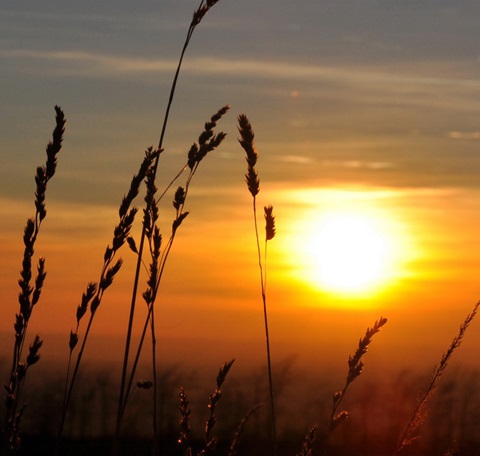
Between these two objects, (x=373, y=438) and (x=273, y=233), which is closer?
(x=273, y=233)

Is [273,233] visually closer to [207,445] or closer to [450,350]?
[450,350]

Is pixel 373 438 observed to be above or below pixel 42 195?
below

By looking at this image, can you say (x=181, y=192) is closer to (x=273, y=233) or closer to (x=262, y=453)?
(x=273, y=233)

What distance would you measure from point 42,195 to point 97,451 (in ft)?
17.8

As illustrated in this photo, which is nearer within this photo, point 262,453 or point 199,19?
point 199,19

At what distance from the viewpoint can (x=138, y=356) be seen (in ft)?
9.80

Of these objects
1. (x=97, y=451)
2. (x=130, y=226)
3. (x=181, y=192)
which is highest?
(x=181, y=192)

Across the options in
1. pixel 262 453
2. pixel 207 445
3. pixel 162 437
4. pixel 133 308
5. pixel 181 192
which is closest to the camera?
pixel 207 445

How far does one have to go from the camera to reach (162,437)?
789 cm

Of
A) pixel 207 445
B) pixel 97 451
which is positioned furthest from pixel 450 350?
pixel 97 451

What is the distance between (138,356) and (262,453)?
4.66 metres

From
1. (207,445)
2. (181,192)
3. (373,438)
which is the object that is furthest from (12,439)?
(373,438)

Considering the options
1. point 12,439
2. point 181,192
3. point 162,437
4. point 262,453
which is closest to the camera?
point 12,439

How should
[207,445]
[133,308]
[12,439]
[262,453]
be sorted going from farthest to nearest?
[262,453], [133,308], [12,439], [207,445]
